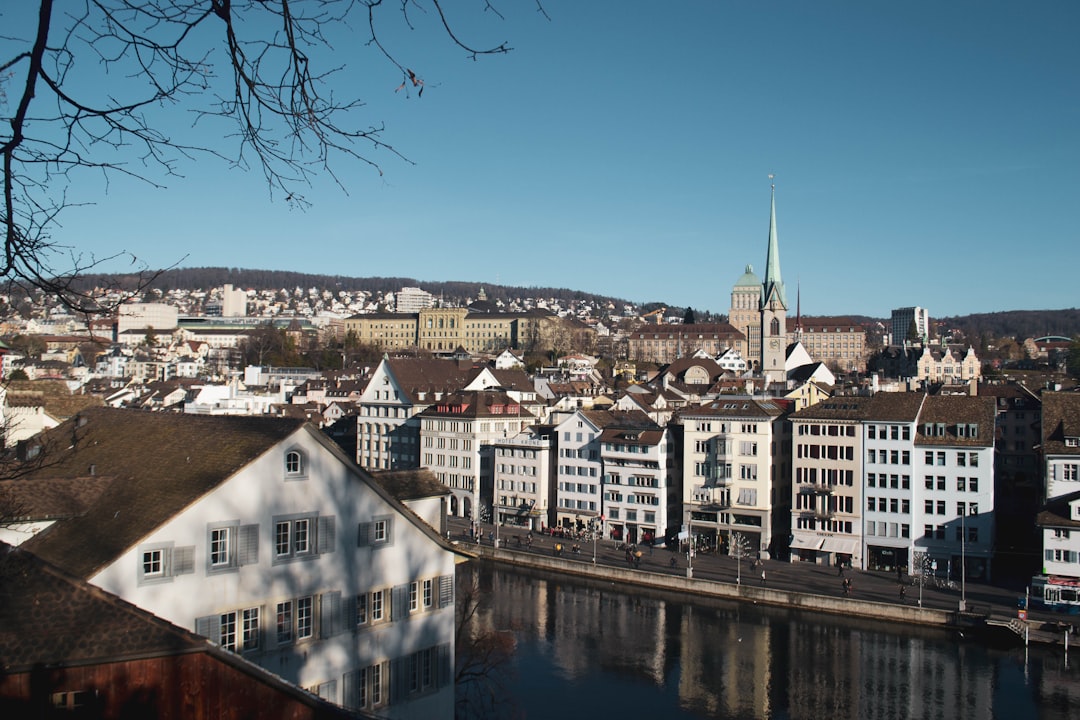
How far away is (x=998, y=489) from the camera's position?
168 feet

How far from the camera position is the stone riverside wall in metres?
34.2

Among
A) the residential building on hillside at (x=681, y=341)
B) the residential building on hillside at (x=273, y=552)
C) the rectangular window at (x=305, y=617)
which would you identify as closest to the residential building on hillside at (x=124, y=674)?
the residential building on hillside at (x=273, y=552)

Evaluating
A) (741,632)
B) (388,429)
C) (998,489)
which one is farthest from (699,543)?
(388,429)

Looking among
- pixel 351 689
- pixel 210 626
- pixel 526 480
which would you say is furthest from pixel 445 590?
pixel 526 480

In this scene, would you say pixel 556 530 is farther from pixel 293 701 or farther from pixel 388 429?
pixel 293 701

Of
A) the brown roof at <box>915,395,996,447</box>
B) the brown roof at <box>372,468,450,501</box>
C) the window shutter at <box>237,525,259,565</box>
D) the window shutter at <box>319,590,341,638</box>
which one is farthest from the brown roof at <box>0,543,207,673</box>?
the brown roof at <box>915,395,996,447</box>

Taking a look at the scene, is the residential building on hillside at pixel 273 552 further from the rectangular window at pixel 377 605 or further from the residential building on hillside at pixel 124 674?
the residential building on hillside at pixel 124 674

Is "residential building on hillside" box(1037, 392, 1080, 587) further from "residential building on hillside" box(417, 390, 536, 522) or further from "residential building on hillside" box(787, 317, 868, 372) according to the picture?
"residential building on hillside" box(787, 317, 868, 372)

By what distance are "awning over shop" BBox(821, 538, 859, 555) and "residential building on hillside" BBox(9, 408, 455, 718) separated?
30905 mm

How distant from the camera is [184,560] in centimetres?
1315

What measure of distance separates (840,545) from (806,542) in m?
1.61

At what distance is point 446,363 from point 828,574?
145ft

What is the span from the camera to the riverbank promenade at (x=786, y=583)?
1341 inches

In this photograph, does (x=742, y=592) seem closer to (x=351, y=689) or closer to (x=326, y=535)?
(x=351, y=689)
